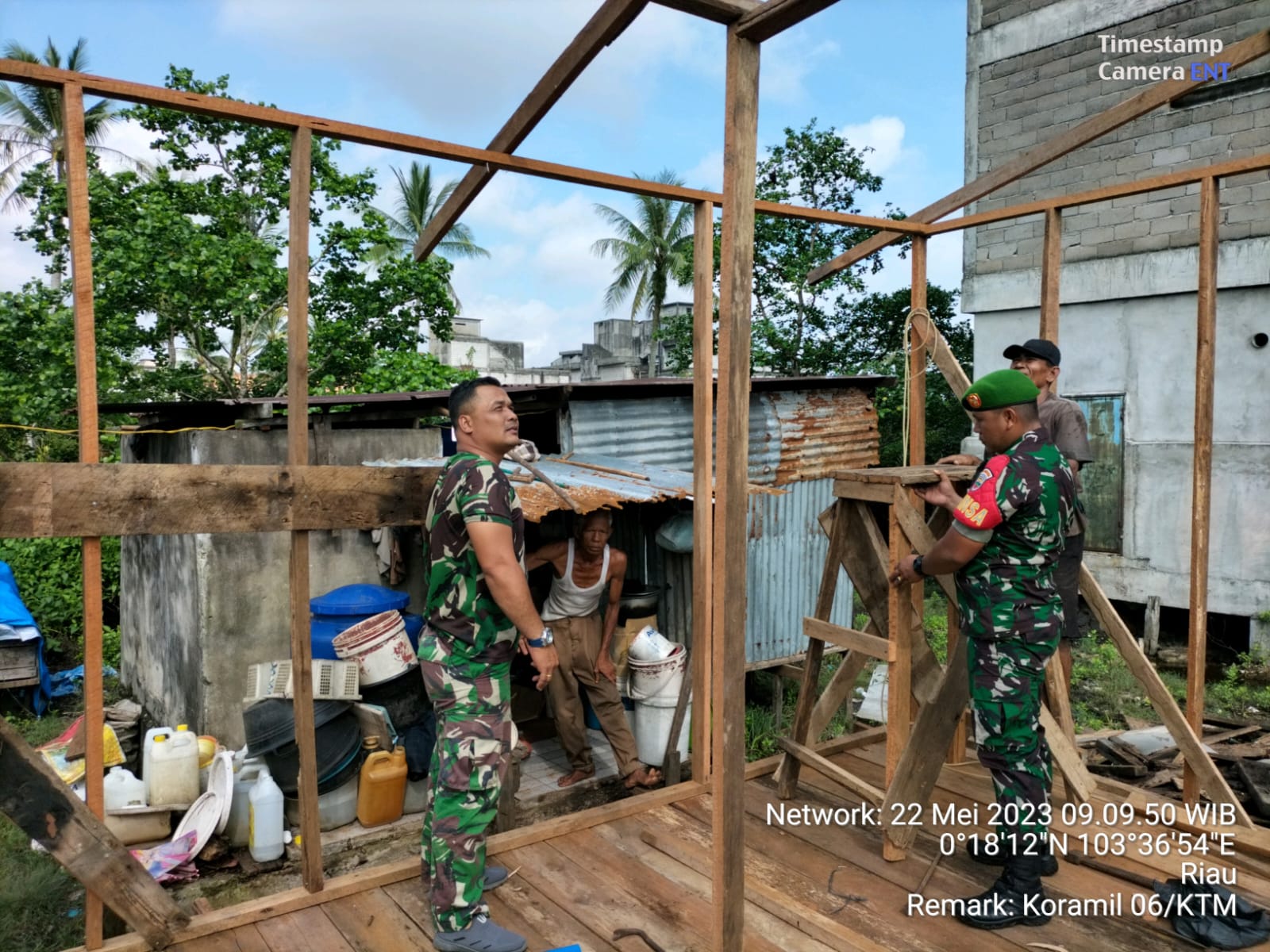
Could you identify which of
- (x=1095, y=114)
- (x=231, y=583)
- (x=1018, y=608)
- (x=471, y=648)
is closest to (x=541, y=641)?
(x=471, y=648)

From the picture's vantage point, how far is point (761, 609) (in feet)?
27.7

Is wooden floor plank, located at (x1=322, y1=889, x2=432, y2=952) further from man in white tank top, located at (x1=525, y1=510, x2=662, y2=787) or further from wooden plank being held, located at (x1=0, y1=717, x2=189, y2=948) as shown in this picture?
man in white tank top, located at (x1=525, y1=510, x2=662, y2=787)

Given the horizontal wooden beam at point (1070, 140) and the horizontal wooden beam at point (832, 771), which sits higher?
the horizontal wooden beam at point (1070, 140)

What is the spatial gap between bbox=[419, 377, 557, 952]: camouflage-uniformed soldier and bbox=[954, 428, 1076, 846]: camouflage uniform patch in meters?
1.68

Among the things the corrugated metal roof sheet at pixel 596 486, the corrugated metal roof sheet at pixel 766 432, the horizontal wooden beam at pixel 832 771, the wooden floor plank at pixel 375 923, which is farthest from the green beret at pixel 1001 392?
the corrugated metal roof sheet at pixel 766 432

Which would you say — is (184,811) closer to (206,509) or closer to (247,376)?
(206,509)

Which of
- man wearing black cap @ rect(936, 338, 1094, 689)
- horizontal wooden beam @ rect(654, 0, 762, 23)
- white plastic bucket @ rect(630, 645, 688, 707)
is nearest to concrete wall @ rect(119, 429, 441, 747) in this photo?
white plastic bucket @ rect(630, 645, 688, 707)

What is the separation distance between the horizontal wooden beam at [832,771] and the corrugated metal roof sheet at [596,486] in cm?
182

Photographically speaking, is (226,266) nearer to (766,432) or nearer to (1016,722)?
(766,432)

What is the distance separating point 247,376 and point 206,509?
13.7m

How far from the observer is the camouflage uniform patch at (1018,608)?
3.25 m

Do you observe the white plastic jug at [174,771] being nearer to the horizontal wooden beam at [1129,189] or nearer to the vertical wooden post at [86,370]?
the vertical wooden post at [86,370]

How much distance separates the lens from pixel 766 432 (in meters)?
9.07

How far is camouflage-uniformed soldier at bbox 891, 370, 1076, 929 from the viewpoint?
3.23 metres
